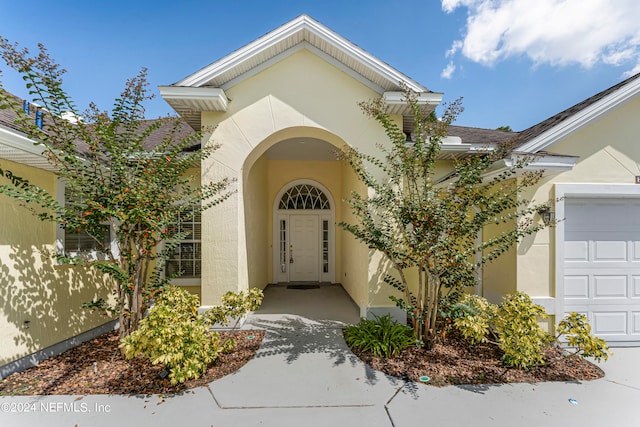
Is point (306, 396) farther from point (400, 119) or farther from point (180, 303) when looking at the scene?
point (400, 119)

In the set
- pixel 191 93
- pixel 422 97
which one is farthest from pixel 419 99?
pixel 191 93

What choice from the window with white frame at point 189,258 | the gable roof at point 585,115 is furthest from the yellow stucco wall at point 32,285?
the gable roof at point 585,115

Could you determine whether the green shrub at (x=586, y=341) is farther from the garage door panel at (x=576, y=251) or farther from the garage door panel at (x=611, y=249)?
the garage door panel at (x=611, y=249)

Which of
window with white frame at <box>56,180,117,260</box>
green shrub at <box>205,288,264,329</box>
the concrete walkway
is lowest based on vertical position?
the concrete walkway

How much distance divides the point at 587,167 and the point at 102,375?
8539 mm

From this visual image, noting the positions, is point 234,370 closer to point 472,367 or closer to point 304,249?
point 472,367

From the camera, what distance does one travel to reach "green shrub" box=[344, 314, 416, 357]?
4.22 metres

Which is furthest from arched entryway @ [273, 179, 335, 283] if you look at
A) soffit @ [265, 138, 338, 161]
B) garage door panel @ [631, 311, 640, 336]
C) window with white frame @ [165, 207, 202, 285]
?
garage door panel @ [631, 311, 640, 336]

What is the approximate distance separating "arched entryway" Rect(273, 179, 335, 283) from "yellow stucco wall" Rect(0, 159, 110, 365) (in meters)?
5.48

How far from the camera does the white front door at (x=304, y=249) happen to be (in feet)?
30.9

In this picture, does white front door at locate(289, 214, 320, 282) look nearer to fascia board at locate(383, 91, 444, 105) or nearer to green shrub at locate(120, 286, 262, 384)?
fascia board at locate(383, 91, 444, 105)

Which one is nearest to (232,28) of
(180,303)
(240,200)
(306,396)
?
(240,200)

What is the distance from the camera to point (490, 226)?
17.2 feet

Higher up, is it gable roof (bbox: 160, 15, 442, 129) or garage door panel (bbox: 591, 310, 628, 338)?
gable roof (bbox: 160, 15, 442, 129)
